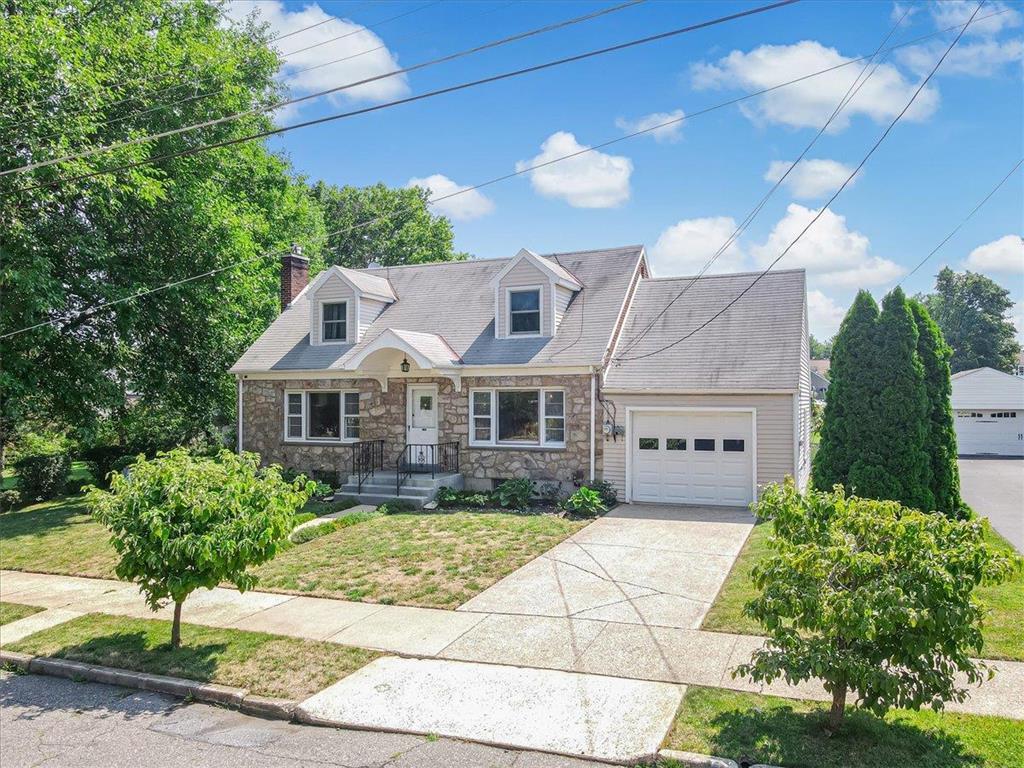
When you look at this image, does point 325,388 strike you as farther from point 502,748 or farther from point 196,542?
point 502,748

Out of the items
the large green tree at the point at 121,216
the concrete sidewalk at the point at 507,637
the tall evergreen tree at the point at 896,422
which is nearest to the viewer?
the concrete sidewalk at the point at 507,637

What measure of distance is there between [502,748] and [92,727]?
3.53 metres

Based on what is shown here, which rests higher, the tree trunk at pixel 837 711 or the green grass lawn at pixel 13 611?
the tree trunk at pixel 837 711

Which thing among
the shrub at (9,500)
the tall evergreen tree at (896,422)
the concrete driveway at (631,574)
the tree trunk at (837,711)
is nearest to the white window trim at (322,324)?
the concrete driveway at (631,574)

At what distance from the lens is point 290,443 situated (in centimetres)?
1873

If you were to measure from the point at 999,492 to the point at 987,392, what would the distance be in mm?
15885

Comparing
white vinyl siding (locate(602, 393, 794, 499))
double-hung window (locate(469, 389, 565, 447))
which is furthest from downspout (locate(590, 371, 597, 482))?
white vinyl siding (locate(602, 393, 794, 499))

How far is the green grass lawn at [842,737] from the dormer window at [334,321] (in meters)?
15.2

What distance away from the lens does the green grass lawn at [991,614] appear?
679cm

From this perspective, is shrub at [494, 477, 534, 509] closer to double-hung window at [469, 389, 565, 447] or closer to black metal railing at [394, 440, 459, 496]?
double-hung window at [469, 389, 565, 447]

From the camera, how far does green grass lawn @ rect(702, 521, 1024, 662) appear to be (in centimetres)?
679

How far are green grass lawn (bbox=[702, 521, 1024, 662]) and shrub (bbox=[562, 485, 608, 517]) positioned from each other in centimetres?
446

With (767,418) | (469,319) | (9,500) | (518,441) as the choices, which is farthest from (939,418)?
(9,500)

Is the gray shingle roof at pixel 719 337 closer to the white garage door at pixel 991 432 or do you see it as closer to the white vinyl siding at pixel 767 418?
the white vinyl siding at pixel 767 418
